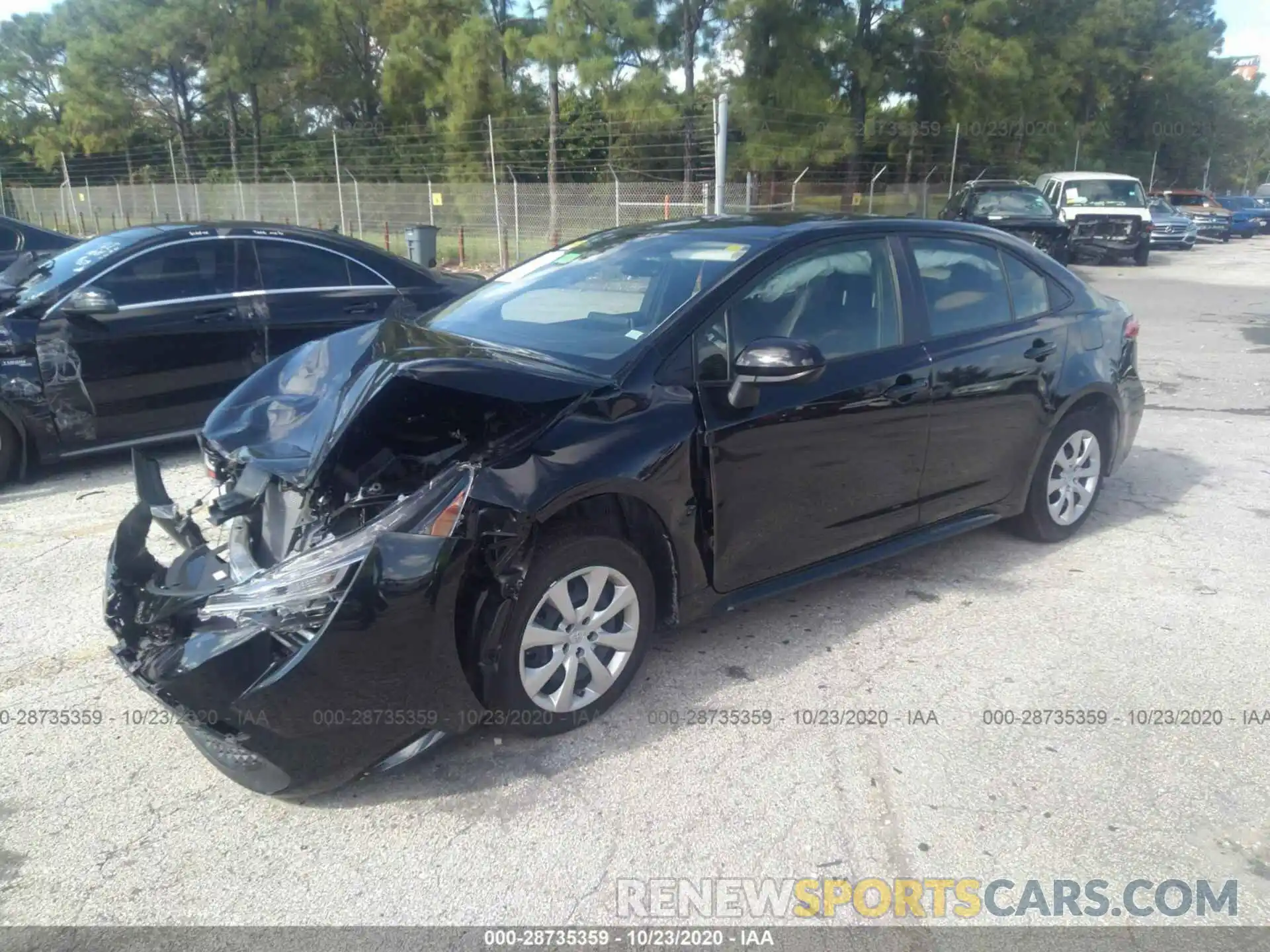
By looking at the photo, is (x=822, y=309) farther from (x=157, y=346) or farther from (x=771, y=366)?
(x=157, y=346)

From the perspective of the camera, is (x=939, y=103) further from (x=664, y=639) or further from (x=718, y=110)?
(x=664, y=639)

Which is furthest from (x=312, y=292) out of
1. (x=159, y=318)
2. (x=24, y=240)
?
(x=24, y=240)

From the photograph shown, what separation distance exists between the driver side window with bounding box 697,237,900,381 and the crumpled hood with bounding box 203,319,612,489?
575mm

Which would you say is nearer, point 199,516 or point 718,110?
point 199,516

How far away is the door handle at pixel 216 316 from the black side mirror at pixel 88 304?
56 centimetres

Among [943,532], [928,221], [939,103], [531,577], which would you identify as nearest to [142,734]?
[531,577]

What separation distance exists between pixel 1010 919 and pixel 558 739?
1.49m

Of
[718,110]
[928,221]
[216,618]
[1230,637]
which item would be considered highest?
[718,110]

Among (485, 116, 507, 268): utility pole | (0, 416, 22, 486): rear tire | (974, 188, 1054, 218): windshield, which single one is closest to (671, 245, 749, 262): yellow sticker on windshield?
(0, 416, 22, 486): rear tire

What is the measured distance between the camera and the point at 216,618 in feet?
9.55

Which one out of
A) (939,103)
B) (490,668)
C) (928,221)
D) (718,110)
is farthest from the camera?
(939,103)

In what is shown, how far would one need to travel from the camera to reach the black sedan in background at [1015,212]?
18.1 m

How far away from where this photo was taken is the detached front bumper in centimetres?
270

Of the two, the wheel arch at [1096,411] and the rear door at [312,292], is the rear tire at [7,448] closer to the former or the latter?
the rear door at [312,292]
